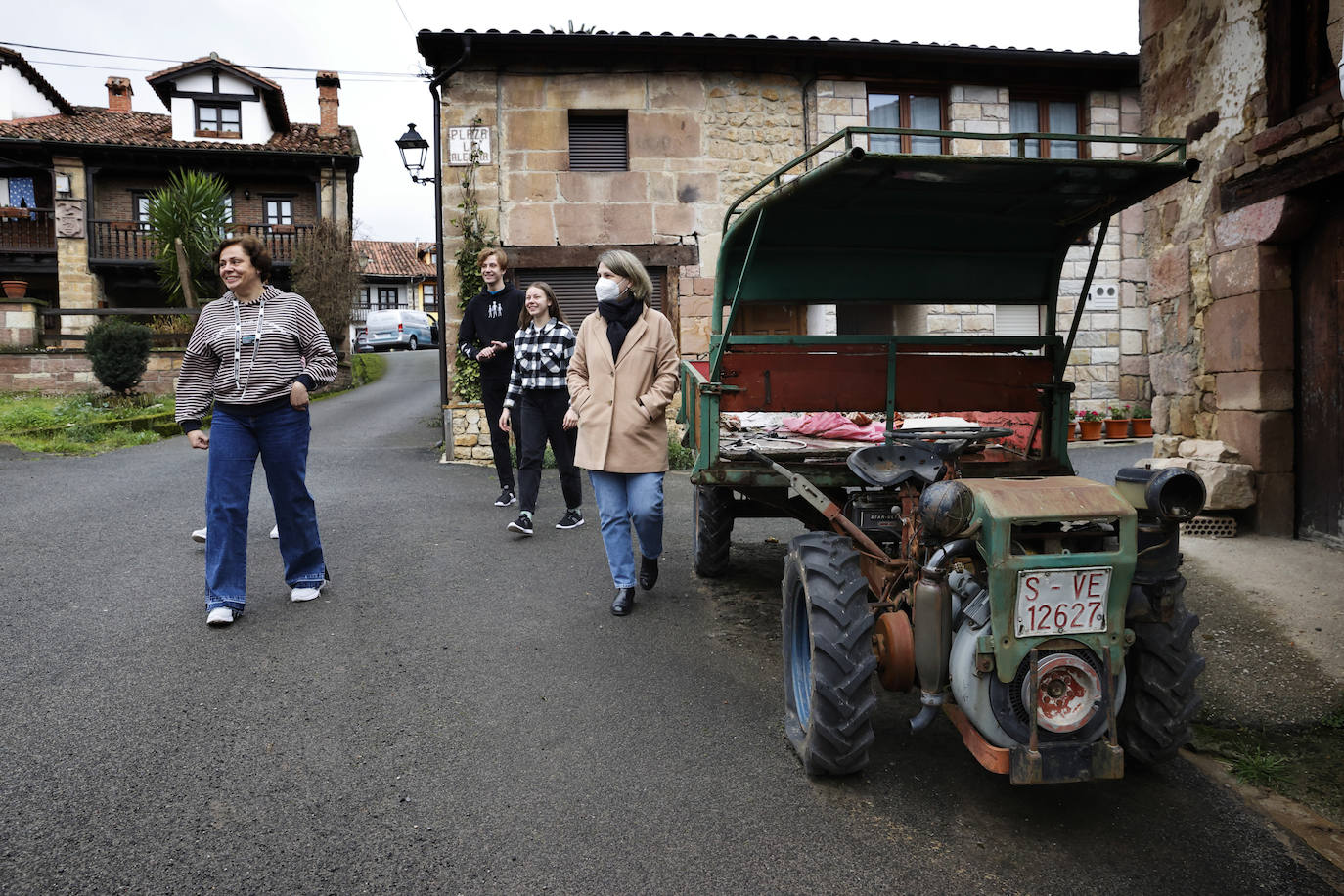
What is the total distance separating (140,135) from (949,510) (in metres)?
31.5

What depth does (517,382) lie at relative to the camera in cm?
679

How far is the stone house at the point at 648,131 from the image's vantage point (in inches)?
453

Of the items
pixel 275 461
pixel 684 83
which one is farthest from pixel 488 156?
pixel 275 461

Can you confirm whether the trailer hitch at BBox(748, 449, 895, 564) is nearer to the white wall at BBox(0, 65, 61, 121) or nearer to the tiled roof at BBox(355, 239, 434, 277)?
the white wall at BBox(0, 65, 61, 121)

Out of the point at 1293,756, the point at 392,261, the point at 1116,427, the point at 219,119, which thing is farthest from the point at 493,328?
the point at 392,261

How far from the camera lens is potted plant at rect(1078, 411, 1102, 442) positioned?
491 inches

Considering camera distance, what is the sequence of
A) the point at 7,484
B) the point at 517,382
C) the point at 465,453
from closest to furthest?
the point at 517,382 → the point at 7,484 → the point at 465,453

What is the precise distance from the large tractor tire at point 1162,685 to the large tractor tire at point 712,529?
2803mm

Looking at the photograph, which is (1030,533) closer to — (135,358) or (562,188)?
(562,188)

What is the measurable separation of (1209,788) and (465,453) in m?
9.47

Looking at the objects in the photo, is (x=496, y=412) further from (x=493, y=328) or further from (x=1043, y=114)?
(x=1043, y=114)

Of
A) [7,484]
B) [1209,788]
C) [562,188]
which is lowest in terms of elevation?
[1209,788]

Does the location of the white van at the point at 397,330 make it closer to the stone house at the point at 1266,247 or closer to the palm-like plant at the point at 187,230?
the palm-like plant at the point at 187,230

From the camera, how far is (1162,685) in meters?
2.73
